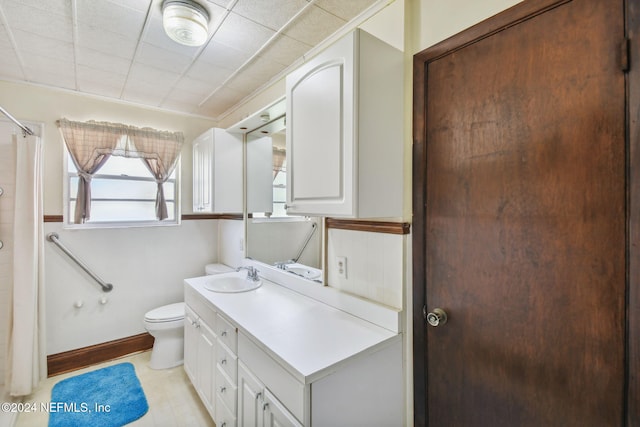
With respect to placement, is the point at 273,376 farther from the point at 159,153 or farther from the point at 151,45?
the point at 159,153

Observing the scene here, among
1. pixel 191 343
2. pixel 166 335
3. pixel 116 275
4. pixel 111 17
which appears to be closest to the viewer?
pixel 111 17

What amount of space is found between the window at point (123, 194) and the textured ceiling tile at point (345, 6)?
7.44 ft

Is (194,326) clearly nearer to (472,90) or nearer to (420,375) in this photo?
(420,375)

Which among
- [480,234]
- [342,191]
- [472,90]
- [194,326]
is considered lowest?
[194,326]

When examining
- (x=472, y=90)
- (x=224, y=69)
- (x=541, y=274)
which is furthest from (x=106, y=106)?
(x=541, y=274)

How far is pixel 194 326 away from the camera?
2.09 m

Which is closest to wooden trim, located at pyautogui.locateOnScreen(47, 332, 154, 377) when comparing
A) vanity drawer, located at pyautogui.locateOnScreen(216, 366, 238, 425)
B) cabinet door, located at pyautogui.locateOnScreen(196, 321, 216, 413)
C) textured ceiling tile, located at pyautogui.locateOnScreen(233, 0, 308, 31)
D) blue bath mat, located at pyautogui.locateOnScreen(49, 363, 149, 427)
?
blue bath mat, located at pyautogui.locateOnScreen(49, 363, 149, 427)

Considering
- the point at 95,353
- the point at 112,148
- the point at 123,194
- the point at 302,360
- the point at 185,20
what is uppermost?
the point at 185,20

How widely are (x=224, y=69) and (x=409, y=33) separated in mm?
1374

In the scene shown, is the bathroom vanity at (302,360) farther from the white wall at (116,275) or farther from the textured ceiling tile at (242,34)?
the textured ceiling tile at (242,34)

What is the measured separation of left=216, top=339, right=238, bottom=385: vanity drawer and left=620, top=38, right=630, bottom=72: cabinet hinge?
1.83 metres

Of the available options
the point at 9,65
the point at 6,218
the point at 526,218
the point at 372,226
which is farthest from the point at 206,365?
the point at 9,65

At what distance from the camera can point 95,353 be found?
258cm

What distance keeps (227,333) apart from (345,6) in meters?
1.81
